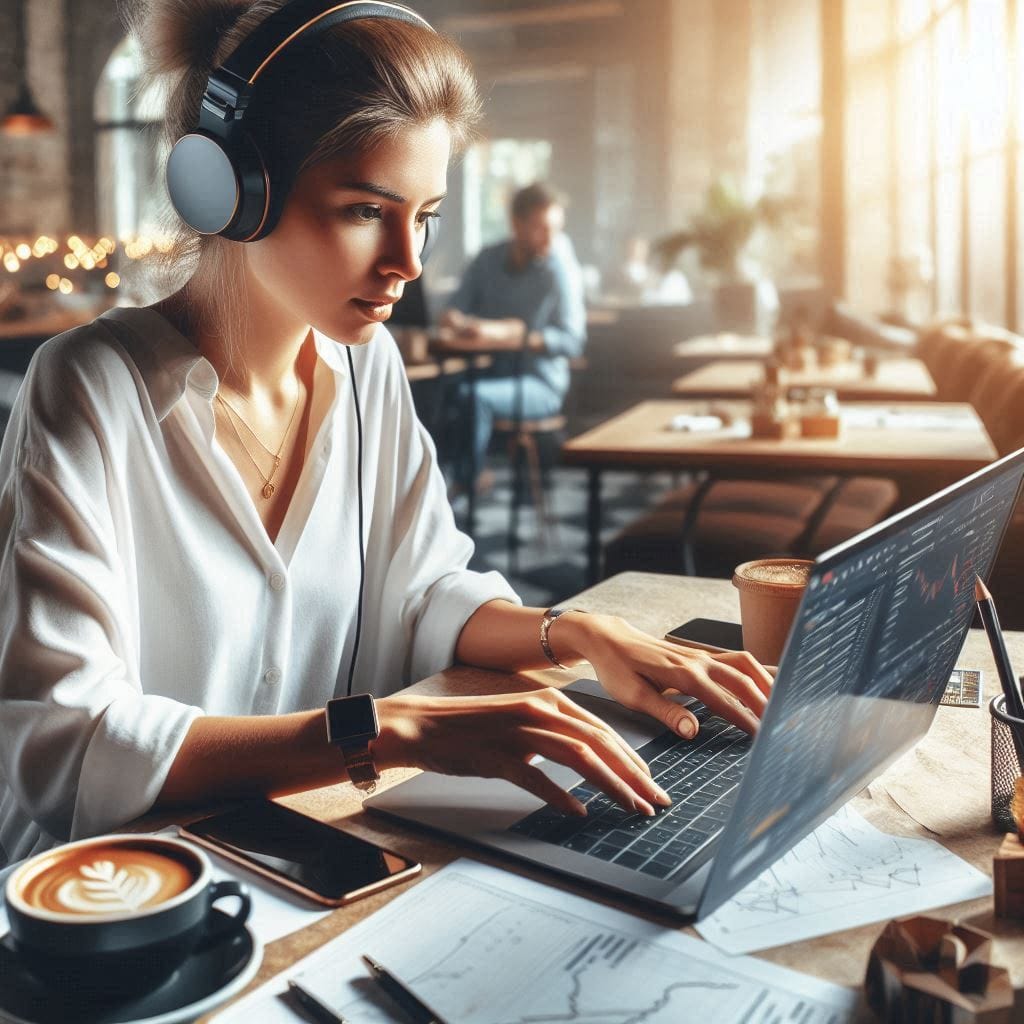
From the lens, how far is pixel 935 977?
54 cm

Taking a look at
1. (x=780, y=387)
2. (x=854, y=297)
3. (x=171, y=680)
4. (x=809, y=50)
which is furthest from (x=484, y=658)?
(x=809, y=50)

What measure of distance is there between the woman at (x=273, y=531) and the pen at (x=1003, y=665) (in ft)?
0.62

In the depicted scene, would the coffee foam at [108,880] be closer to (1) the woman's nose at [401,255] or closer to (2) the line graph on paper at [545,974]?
(2) the line graph on paper at [545,974]

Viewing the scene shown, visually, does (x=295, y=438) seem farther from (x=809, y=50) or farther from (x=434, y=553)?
(x=809, y=50)

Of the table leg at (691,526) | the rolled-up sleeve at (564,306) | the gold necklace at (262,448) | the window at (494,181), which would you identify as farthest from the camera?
the window at (494,181)

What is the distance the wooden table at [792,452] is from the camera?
8.06 ft

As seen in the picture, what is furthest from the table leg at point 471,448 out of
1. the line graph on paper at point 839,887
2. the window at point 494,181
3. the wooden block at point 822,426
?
the window at point 494,181

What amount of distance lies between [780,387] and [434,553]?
1701 millimetres

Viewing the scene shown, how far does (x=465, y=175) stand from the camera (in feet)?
38.8

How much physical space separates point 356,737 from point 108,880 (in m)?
0.27

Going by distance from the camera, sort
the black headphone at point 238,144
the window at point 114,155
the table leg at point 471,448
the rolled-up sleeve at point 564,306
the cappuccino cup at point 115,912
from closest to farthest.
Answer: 1. the cappuccino cup at point 115,912
2. the black headphone at point 238,144
3. the table leg at point 471,448
4. the rolled-up sleeve at point 564,306
5. the window at point 114,155

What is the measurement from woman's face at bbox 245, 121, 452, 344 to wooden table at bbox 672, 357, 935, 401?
2.63 meters

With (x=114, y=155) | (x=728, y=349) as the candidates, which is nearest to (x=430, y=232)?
(x=728, y=349)

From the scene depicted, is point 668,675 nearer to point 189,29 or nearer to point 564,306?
point 189,29
